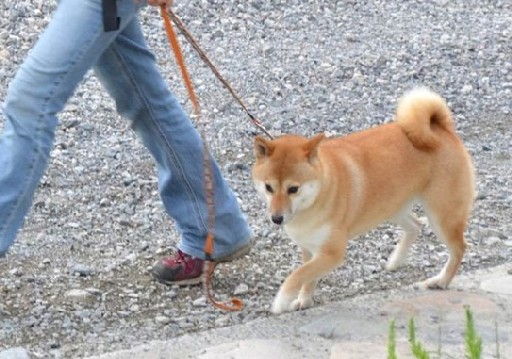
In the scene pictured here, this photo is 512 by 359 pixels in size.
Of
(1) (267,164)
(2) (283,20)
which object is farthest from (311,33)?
(1) (267,164)

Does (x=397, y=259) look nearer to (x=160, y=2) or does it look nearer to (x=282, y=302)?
(x=282, y=302)

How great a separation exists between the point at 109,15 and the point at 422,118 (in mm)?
1396

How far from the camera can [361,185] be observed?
16.4ft

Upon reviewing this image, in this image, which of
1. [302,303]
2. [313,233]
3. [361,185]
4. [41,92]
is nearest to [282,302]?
[302,303]

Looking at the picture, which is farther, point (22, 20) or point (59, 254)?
point (22, 20)

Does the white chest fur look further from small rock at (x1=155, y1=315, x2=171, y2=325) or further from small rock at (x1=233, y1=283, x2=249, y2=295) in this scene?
small rock at (x1=155, y1=315, x2=171, y2=325)

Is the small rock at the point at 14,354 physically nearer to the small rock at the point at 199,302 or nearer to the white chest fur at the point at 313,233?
the small rock at the point at 199,302

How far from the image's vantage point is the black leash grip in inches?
179

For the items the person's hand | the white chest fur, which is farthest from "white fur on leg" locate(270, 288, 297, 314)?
the person's hand

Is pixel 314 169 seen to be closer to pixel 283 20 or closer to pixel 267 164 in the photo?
pixel 267 164

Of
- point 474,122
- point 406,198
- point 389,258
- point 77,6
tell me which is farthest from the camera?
point 474,122

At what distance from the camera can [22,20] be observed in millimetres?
8836

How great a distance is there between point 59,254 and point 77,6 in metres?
1.42

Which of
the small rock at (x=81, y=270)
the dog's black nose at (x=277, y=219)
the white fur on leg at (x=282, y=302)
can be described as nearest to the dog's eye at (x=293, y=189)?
the dog's black nose at (x=277, y=219)
